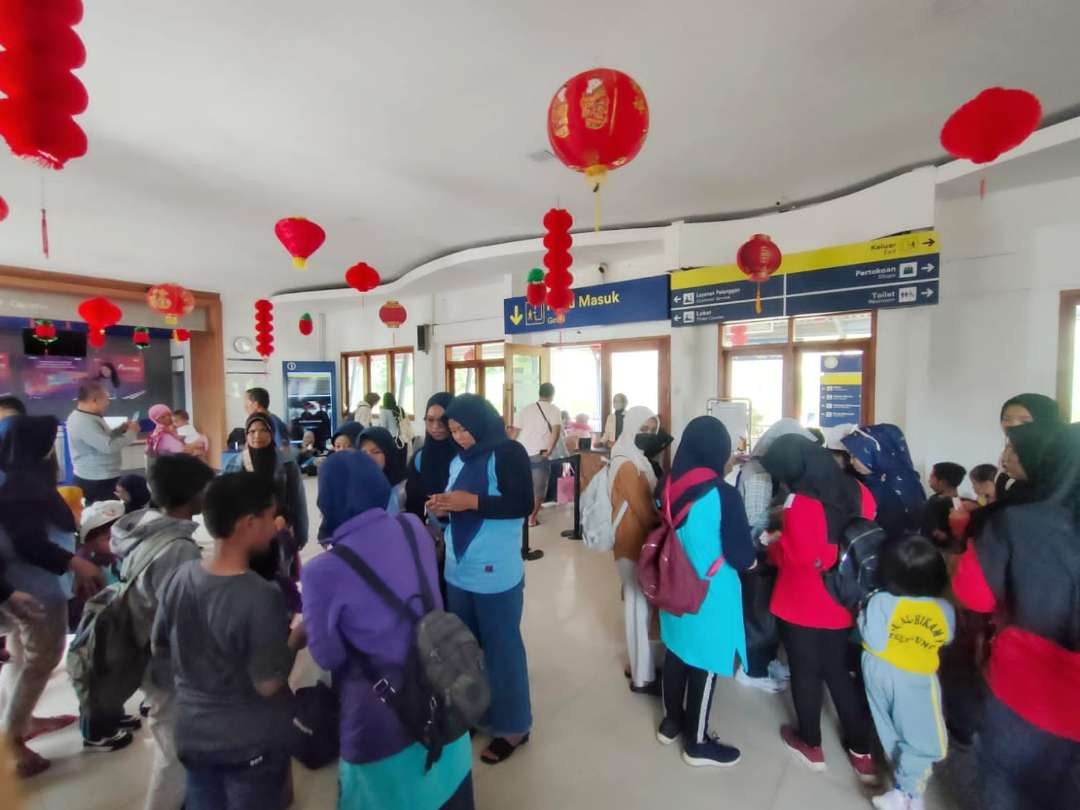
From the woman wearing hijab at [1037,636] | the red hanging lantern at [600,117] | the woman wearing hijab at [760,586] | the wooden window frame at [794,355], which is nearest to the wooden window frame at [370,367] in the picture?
the wooden window frame at [794,355]

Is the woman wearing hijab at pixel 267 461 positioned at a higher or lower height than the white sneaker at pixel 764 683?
higher

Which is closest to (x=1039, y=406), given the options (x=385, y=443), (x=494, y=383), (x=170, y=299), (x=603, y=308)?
(x=385, y=443)

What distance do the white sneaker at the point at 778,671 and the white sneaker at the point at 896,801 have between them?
81 centimetres

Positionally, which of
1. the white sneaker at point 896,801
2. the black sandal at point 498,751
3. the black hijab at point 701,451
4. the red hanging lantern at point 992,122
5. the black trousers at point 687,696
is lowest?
the black sandal at point 498,751

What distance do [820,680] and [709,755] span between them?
0.54 m

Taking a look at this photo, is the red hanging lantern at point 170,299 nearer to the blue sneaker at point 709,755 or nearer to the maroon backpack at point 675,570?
the maroon backpack at point 675,570

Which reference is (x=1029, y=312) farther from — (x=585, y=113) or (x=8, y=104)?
(x=8, y=104)

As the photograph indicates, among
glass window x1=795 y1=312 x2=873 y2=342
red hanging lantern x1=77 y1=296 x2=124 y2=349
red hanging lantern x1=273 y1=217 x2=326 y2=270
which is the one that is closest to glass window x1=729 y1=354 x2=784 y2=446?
glass window x1=795 y1=312 x2=873 y2=342

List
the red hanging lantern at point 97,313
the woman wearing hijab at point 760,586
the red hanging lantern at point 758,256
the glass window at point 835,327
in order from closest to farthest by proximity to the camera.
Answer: the woman wearing hijab at point 760,586 < the red hanging lantern at point 758,256 < the glass window at point 835,327 < the red hanging lantern at point 97,313

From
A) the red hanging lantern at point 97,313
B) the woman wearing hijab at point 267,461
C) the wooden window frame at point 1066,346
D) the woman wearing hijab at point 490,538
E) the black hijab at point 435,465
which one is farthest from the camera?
the red hanging lantern at point 97,313

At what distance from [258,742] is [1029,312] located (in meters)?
5.62

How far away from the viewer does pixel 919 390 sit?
423 centimetres

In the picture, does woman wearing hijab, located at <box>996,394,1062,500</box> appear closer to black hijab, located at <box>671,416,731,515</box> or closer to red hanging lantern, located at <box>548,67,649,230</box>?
black hijab, located at <box>671,416,731,515</box>

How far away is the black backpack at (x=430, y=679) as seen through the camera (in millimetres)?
1152
